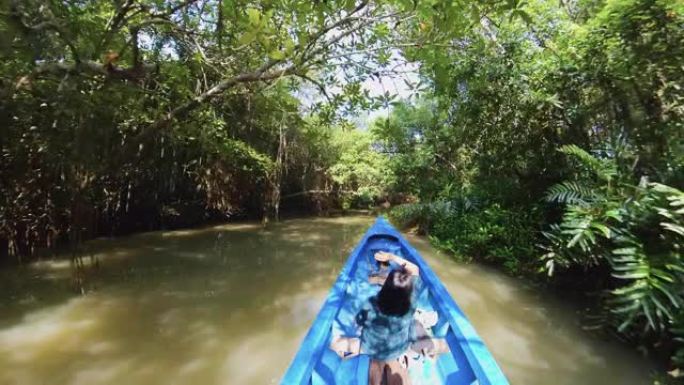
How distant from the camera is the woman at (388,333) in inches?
94.5

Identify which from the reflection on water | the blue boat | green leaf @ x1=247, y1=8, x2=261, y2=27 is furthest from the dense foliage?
the blue boat

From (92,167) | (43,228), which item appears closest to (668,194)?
(92,167)

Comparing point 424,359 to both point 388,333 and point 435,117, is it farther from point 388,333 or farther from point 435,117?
point 435,117

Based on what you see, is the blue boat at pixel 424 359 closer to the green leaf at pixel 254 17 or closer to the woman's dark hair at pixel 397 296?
the woman's dark hair at pixel 397 296

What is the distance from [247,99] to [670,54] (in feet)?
24.5

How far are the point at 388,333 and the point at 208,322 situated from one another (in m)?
2.66

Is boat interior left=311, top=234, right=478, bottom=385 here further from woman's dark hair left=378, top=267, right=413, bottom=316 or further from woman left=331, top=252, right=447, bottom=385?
woman's dark hair left=378, top=267, right=413, bottom=316

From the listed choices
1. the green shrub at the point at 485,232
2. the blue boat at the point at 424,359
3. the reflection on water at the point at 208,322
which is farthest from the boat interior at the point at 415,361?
the green shrub at the point at 485,232

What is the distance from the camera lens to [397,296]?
2.46 metres

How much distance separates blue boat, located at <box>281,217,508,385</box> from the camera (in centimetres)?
220

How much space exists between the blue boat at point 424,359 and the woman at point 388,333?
0.11 meters

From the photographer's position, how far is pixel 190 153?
873cm

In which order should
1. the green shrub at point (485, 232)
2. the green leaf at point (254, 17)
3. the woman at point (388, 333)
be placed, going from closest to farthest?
1. the green leaf at point (254, 17)
2. the woman at point (388, 333)
3. the green shrub at point (485, 232)

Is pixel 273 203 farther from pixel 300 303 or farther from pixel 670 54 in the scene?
pixel 670 54
